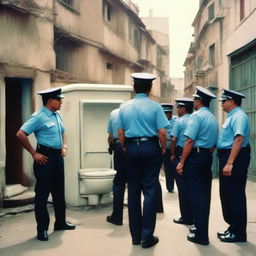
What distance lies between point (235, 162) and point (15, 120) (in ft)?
18.8

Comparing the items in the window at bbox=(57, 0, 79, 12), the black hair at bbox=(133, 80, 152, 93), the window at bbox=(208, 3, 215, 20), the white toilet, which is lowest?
the white toilet

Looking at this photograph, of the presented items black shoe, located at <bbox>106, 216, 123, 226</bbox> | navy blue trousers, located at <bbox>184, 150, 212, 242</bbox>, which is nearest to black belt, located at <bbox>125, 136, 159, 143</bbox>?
navy blue trousers, located at <bbox>184, 150, 212, 242</bbox>

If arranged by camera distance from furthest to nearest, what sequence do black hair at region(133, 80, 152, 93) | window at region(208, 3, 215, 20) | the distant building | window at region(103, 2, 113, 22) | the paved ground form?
the distant building → window at region(103, 2, 113, 22) → window at region(208, 3, 215, 20) → black hair at region(133, 80, 152, 93) → the paved ground

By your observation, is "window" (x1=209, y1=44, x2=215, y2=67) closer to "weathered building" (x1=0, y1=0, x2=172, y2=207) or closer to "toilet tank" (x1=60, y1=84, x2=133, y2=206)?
"weathered building" (x1=0, y1=0, x2=172, y2=207)

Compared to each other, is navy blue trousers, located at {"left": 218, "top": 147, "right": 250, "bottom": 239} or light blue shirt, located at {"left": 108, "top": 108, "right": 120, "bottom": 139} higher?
light blue shirt, located at {"left": 108, "top": 108, "right": 120, "bottom": 139}

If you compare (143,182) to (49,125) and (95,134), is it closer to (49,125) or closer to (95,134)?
(49,125)

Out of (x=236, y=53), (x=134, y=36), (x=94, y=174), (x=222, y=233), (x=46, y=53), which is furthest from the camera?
(x=134, y=36)

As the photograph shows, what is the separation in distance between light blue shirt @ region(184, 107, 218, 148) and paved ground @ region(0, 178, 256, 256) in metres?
1.23

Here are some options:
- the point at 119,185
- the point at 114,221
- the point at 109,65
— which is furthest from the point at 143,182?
the point at 109,65

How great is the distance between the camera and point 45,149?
5078 millimetres

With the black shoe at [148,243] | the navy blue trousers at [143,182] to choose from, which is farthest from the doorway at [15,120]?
the black shoe at [148,243]

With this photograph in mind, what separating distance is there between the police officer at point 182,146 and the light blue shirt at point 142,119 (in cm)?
129

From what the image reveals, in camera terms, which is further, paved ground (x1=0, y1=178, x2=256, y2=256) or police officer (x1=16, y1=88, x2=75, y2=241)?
police officer (x1=16, y1=88, x2=75, y2=241)

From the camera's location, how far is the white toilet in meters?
6.59
